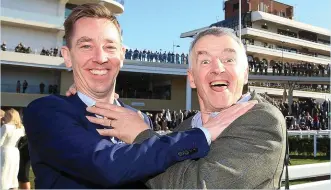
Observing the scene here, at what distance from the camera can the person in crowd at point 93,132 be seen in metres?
1.65

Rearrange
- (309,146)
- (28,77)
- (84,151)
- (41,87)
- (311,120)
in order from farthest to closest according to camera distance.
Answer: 1. (28,77)
2. (41,87)
3. (311,120)
4. (309,146)
5. (84,151)

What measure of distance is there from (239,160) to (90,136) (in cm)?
65

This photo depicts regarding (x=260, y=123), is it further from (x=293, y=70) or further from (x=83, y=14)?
(x=293, y=70)

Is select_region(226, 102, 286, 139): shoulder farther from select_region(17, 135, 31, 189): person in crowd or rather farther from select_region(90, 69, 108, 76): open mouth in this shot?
select_region(17, 135, 31, 189): person in crowd

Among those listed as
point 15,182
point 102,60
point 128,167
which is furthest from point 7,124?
point 128,167

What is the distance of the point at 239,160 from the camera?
1746mm

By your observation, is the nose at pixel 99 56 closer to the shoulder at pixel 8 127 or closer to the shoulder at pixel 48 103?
the shoulder at pixel 48 103

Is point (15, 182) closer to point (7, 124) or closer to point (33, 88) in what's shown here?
point (7, 124)

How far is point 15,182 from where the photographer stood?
7.38m

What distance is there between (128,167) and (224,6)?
2600 inches

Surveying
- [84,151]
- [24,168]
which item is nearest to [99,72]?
[84,151]

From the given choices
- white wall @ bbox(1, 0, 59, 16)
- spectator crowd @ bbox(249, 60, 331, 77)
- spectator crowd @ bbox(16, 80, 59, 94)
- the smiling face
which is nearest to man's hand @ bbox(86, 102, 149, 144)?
the smiling face

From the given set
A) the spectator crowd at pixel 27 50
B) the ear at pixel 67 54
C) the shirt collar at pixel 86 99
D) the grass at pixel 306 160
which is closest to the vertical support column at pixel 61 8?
the spectator crowd at pixel 27 50

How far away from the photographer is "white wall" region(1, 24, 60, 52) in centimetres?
2994
